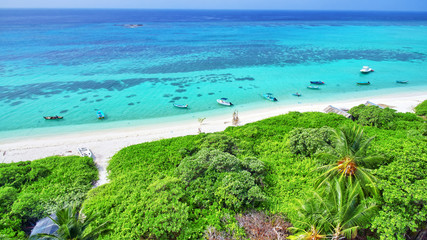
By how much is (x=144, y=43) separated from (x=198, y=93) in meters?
47.8

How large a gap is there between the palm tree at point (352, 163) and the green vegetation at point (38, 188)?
53.3ft

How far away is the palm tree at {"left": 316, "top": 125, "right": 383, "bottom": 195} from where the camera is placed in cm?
1155

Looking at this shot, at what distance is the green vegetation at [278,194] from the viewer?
1060cm

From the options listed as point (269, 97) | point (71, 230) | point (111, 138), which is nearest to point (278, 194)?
point (71, 230)

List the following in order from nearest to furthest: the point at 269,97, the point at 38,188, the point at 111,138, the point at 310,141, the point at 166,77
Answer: the point at 38,188, the point at 310,141, the point at 111,138, the point at 269,97, the point at 166,77

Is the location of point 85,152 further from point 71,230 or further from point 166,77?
point 166,77

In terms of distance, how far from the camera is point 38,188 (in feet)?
52.3

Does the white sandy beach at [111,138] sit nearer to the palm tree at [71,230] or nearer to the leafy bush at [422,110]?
the leafy bush at [422,110]

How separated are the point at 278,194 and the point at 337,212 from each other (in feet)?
12.4

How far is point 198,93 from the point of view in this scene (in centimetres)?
3806

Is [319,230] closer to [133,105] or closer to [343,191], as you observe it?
[343,191]

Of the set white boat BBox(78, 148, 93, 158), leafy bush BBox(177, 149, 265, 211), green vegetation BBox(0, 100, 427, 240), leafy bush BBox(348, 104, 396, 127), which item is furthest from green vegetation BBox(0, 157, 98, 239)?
leafy bush BBox(348, 104, 396, 127)

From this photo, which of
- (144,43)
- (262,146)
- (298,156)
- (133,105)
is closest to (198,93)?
(133,105)

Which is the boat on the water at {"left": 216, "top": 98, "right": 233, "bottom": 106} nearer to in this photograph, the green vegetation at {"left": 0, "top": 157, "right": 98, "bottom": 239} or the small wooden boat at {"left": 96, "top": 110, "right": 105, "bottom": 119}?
the small wooden boat at {"left": 96, "top": 110, "right": 105, "bottom": 119}
